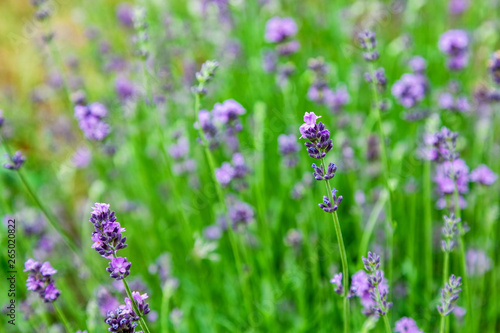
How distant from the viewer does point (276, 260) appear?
346 centimetres

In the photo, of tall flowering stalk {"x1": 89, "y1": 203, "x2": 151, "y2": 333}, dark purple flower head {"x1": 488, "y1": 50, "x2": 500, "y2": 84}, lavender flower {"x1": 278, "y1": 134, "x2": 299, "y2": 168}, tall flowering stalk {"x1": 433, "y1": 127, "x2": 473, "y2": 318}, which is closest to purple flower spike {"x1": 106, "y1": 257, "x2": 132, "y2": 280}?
tall flowering stalk {"x1": 89, "y1": 203, "x2": 151, "y2": 333}

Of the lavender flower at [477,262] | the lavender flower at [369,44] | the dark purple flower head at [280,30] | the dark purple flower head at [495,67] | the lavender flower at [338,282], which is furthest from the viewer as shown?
the dark purple flower head at [280,30]

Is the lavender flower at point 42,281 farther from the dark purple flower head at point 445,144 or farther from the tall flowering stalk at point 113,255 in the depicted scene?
the dark purple flower head at point 445,144

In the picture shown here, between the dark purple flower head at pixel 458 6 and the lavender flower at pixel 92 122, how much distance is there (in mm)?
3823

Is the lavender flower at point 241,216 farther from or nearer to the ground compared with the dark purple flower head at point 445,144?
farther from the ground

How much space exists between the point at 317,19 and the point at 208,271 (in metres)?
2.81

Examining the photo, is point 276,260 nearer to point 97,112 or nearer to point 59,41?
point 97,112

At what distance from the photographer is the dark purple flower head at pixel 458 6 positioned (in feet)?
16.2

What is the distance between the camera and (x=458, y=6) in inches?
196

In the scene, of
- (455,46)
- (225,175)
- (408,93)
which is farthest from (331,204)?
(455,46)

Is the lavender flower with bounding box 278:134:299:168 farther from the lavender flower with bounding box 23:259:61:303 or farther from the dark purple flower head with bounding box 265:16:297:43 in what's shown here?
the lavender flower with bounding box 23:259:61:303

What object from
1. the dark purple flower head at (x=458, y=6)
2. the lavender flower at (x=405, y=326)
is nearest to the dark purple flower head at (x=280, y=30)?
the lavender flower at (x=405, y=326)

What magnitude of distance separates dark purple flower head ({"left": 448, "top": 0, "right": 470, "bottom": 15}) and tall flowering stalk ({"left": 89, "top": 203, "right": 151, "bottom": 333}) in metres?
4.57

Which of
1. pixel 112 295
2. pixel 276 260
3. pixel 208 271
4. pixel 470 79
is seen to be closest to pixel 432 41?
pixel 470 79
